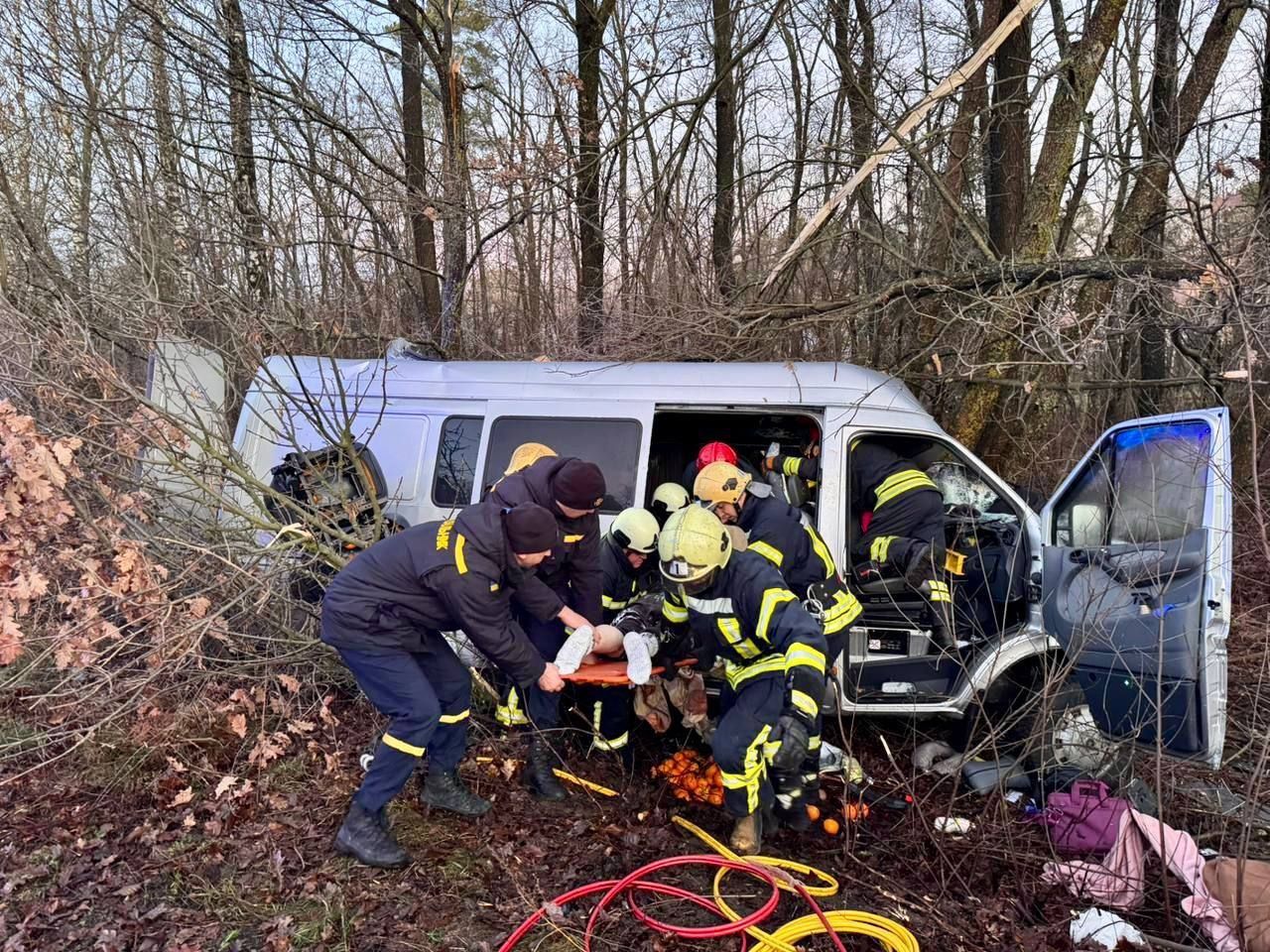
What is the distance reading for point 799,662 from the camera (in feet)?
11.1

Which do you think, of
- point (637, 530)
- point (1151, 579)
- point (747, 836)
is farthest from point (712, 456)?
point (1151, 579)

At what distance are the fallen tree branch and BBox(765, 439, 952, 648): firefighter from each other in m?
1.58

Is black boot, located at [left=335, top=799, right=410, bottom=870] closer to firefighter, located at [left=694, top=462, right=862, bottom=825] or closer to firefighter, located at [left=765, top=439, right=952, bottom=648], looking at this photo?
firefighter, located at [left=694, top=462, right=862, bottom=825]

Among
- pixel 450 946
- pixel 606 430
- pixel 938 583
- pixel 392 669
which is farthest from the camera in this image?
pixel 606 430

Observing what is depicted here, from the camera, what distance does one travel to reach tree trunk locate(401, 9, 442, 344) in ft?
30.2

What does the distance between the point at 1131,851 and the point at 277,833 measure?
3697 mm

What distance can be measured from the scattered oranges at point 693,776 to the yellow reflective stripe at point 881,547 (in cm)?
157

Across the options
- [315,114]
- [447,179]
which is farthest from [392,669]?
[315,114]

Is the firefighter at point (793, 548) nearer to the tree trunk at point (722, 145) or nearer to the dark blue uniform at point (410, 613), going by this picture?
the dark blue uniform at point (410, 613)

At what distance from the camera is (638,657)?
3.85 metres

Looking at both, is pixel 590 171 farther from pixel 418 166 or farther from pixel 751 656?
pixel 751 656

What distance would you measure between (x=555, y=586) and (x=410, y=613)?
951mm

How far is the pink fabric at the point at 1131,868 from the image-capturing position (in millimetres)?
3062

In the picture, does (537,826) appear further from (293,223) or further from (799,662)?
(293,223)
